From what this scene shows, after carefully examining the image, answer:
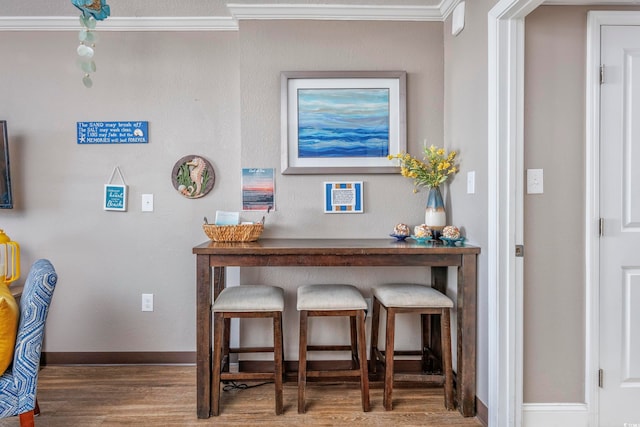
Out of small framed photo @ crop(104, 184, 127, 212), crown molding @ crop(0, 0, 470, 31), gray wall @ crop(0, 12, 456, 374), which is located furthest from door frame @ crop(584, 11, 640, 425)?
small framed photo @ crop(104, 184, 127, 212)

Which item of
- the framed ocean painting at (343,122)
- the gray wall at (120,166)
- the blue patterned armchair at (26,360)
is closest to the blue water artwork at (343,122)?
the framed ocean painting at (343,122)

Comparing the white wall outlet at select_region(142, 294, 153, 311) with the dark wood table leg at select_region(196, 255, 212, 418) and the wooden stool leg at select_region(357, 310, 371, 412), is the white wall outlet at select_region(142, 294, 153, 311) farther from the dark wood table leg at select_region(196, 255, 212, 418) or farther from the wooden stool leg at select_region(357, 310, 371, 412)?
the wooden stool leg at select_region(357, 310, 371, 412)

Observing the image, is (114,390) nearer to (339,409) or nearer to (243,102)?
(339,409)

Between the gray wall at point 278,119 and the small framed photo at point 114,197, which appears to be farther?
the small framed photo at point 114,197

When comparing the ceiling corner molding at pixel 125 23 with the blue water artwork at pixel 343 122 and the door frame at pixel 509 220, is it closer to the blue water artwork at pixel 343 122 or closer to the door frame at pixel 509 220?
the blue water artwork at pixel 343 122

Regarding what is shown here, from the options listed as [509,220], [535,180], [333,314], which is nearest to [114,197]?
[333,314]

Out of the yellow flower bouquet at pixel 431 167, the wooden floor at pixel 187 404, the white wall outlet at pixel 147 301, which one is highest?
the yellow flower bouquet at pixel 431 167

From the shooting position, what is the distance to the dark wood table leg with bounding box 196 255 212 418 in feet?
6.13

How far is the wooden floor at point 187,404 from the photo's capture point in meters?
1.88

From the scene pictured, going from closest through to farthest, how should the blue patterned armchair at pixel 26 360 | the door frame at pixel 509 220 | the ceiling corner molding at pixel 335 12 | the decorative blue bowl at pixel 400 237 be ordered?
the blue patterned armchair at pixel 26 360
the door frame at pixel 509 220
the decorative blue bowl at pixel 400 237
the ceiling corner molding at pixel 335 12

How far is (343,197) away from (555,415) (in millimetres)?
1551

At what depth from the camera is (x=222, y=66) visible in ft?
8.36

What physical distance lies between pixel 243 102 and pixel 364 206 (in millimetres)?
1011

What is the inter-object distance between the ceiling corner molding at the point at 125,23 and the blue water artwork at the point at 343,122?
0.78 m
